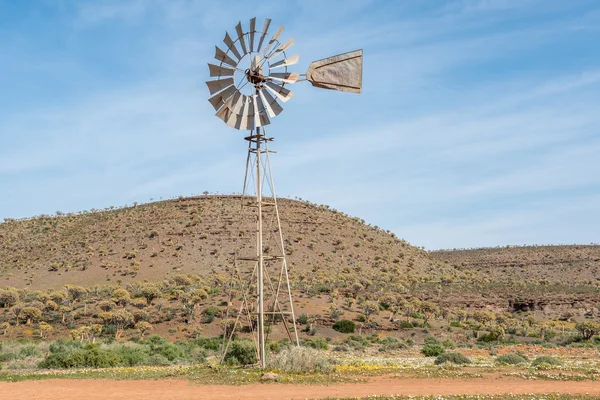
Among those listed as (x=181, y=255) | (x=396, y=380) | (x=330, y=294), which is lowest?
(x=396, y=380)

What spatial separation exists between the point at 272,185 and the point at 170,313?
23839 mm

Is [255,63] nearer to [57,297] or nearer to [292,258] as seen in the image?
[57,297]

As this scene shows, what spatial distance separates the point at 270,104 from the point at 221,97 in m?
1.66

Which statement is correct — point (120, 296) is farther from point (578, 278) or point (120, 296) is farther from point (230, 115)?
point (578, 278)

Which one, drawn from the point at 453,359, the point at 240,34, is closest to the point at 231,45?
the point at 240,34

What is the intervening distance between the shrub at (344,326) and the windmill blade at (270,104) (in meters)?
21.9

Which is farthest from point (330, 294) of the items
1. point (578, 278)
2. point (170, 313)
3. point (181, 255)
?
point (578, 278)

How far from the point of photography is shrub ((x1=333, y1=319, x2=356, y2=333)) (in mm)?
38688

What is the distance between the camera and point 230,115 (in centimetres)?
2022

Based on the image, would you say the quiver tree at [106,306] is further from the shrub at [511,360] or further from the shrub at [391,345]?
the shrub at [511,360]

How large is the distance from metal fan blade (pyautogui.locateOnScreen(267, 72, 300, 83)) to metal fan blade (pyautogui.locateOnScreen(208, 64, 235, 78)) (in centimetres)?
135

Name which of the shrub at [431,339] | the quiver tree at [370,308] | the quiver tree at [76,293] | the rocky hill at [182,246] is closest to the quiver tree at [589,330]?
the shrub at [431,339]

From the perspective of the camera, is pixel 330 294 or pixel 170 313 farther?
pixel 330 294

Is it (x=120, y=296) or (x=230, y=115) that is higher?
(x=230, y=115)
